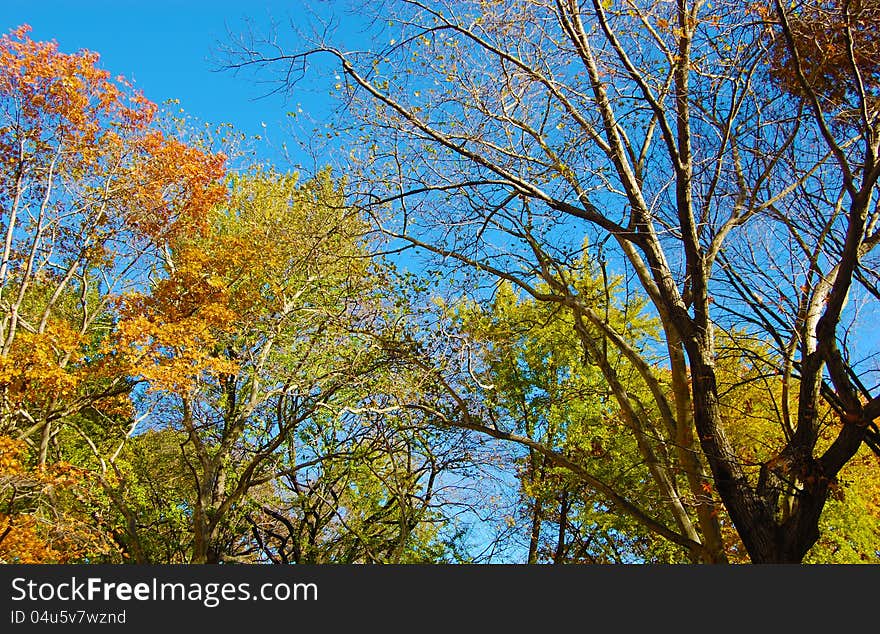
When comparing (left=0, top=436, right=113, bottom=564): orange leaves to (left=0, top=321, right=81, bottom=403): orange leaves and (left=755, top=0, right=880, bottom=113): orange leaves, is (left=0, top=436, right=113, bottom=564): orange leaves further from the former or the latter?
(left=755, top=0, right=880, bottom=113): orange leaves

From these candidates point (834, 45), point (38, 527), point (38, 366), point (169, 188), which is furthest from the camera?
point (169, 188)

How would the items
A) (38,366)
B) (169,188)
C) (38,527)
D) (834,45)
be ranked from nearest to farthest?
1. (834,45)
2. (38,366)
3. (38,527)
4. (169,188)

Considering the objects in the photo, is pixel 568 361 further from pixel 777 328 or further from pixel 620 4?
pixel 620 4

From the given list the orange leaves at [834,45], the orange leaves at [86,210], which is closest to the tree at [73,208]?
the orange leaves at [86,210]

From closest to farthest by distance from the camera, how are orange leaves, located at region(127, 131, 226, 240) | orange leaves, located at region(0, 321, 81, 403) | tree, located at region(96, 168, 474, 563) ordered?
orange leaves, located at region(0, 321, 81, 403)
tree, located at region(96, 168, 474, 563)
orange leaves, located at region(127, 131, 226, 240)

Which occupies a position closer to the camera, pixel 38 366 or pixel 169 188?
pixel 38 366

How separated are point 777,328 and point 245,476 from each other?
787cm

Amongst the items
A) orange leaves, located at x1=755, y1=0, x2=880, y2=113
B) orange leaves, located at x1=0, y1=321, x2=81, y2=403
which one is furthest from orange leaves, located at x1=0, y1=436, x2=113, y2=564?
orange leaves, located at x1=755, y1=0, x2=880, y2=113

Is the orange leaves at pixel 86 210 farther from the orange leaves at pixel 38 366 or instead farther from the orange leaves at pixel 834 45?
the orange leaves at pixel 834 45

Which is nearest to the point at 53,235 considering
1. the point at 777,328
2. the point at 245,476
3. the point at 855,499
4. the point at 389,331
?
the point at 245,476

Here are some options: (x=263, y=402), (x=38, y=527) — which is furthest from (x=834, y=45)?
(x=38, y=527)

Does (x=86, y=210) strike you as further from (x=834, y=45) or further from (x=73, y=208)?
(x=834, y=45)

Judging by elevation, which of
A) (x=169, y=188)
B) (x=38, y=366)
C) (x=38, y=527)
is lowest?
(x=38, y=527)

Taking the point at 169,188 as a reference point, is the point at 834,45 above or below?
below
